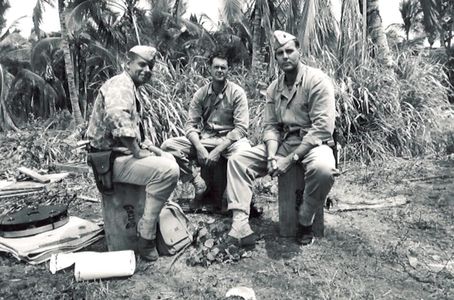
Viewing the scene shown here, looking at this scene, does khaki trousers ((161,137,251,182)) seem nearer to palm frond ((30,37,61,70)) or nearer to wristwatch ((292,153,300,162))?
wristwatch ((292,153,300,162))

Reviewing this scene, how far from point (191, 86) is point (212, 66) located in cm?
369

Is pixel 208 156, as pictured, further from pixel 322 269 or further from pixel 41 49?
pixel 41 49

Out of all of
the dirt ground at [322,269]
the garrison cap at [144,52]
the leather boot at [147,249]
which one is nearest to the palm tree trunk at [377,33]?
the dirt ground at [322,269]

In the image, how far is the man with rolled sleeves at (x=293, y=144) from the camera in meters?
3.48

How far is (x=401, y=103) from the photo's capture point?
726 centimetres

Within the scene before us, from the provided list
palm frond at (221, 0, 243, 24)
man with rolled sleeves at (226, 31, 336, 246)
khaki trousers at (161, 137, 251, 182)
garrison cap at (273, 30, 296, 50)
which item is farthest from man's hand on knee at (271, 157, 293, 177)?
palm frond at (221, 0, 243, 24)

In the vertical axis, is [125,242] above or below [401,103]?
below

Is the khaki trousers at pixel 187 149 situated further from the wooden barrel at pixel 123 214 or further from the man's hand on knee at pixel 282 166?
the wooden barrel at pixel 123 214

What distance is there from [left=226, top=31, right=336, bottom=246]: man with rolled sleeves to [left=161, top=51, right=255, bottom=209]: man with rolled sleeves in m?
0.47

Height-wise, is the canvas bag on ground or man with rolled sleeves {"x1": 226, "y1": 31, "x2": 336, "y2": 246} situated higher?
man with rolled sleeves {"x1": 226, "y1": 31, "x2": 336, "y2": 246}

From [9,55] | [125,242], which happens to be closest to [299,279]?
[125,242]

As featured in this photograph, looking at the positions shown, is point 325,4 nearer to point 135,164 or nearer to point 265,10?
point 265,10

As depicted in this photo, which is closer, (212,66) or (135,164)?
(135,164)

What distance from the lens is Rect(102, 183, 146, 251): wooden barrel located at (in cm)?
352
